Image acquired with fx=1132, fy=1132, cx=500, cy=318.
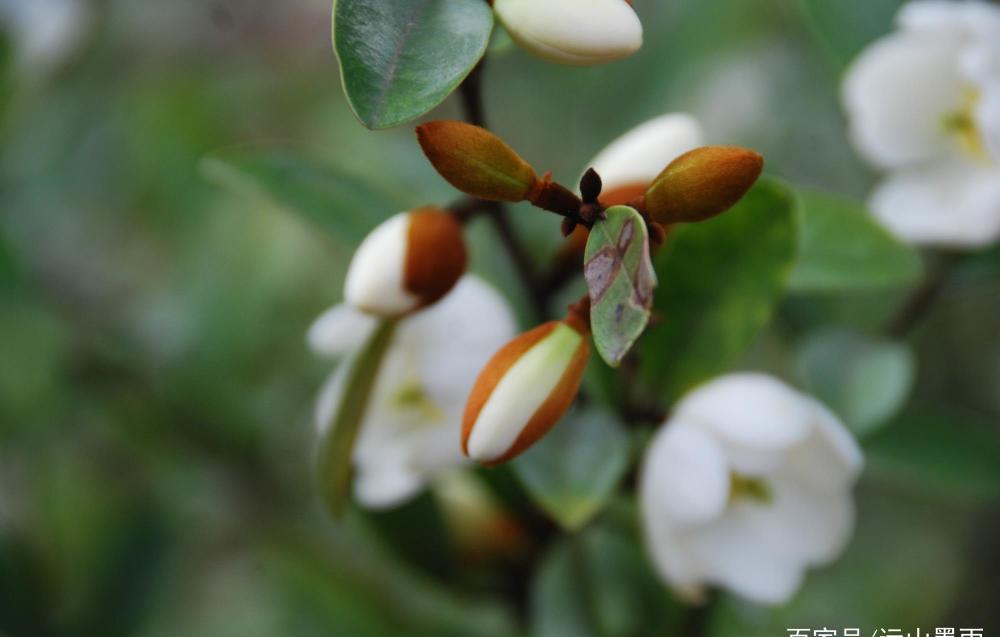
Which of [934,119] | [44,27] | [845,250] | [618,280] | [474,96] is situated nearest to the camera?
[618,280]

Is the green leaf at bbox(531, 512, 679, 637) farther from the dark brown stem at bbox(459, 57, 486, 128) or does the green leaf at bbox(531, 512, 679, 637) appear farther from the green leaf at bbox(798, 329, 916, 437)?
the dark brown stem at bbox(459, 57, 486, 128)

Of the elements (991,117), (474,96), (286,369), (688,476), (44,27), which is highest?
(474,96)

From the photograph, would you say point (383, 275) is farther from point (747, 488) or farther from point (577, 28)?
point (747, 488)

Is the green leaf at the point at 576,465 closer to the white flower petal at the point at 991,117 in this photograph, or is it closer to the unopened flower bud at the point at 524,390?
the unopened flower bud at the point at 524,390

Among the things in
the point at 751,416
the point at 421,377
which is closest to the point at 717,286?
the point at 751,416

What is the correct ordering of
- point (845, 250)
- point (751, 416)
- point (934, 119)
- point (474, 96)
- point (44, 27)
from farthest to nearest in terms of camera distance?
point (44, 27), point (934, 119), point (845, 250), point (751, 416), point (474, 96)

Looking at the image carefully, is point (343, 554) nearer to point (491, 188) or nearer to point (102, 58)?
point (102, 58)
